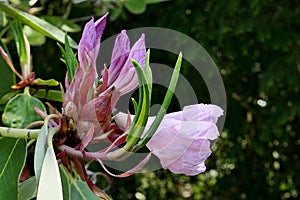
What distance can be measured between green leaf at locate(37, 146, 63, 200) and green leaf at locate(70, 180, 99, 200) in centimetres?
6

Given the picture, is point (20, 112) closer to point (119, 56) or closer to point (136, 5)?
point (119, 56)

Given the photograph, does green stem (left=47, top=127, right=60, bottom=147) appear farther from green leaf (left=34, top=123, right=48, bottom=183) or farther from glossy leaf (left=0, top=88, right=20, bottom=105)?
glossy leaf (left=0, top=88, right=20, bottom=105)

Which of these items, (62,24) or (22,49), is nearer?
(22,49)

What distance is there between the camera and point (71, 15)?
4.30ft

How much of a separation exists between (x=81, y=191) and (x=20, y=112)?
0.16 m

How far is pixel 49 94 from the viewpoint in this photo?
583 millimetres

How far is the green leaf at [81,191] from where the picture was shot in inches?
15.3

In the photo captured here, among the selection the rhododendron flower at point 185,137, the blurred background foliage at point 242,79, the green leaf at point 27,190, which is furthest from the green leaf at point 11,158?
the blurred background foliage at point 242,79

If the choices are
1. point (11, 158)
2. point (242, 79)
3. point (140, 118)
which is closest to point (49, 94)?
point (11, 158)

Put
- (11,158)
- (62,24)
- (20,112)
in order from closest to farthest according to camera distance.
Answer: (11,158) → (20,112) → (62,24)

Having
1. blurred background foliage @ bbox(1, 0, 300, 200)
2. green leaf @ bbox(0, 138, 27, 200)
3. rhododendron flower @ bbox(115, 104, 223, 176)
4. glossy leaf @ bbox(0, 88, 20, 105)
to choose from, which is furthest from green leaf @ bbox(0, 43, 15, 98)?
blurred background foliage @ bbox(1, 0, 300, 200)

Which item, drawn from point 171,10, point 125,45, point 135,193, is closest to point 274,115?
point 171,10

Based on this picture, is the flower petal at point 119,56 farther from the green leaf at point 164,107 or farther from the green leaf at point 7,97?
the green leaf at point 7,97

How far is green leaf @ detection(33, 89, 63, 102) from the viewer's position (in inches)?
22.6
